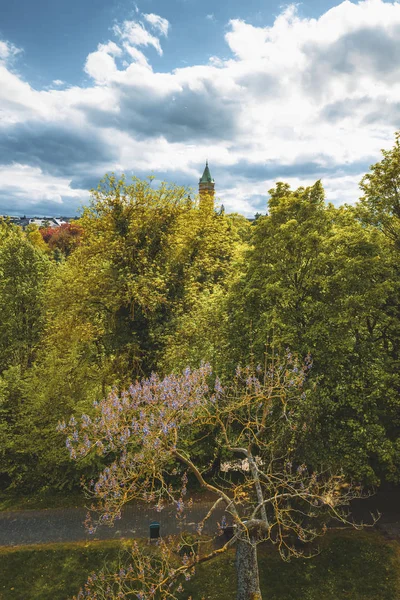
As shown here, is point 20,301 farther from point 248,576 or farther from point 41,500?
point 248,576

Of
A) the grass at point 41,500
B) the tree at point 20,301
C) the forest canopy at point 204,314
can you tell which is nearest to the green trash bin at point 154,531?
the forest canopy at point 204,314

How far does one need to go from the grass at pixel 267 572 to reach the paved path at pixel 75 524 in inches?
21.3

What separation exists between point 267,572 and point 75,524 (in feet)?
24.7

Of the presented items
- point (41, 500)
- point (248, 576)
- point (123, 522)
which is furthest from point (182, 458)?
point (41, 500)

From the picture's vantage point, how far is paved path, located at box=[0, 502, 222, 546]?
13.7 metres

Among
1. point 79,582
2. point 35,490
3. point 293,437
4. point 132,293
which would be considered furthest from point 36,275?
point 293,437

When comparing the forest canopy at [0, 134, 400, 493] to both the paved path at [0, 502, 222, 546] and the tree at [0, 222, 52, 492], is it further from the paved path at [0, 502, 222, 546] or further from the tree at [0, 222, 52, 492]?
the paved path at [0, 502, 222, 546]

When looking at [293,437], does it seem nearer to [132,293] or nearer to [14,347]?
[132,293]

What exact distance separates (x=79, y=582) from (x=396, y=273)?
14825 mm

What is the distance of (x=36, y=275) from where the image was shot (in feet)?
77.2

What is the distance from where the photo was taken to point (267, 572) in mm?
12109

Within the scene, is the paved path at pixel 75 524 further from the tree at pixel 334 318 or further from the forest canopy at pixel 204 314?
the tree at pixel 334 318

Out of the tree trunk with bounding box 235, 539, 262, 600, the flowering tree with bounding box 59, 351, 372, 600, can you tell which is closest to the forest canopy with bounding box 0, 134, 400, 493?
the flowering tree with bounding box 59, 351, 372, 600

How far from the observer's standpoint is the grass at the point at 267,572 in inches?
444
